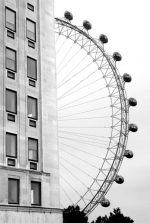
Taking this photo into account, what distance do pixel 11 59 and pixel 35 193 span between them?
1105 centimetres

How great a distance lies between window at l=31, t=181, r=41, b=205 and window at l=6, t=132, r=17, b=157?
3.11 m

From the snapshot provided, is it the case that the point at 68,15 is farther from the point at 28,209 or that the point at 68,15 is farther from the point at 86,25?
the point at 28,209

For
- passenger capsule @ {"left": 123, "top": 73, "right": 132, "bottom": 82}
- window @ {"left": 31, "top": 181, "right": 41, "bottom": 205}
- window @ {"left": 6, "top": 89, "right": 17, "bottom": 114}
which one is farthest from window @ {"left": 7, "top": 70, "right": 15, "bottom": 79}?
passenger capsule @ {"left": 123, "top": 73, "right": 132, "bottom": 82}

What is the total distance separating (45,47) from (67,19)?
16.7 meters

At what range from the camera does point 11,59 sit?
39.2m

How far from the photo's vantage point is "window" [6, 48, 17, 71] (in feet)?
128

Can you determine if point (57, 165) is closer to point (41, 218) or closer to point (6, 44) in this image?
point (41, 218)

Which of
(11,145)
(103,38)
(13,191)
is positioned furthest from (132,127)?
(13,191)

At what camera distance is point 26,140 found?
38.3 metres

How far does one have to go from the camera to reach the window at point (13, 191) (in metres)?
35.8

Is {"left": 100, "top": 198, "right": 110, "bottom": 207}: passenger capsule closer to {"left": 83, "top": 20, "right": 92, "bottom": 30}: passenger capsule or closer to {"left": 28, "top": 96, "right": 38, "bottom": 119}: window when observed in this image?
{"left": 28, "top": 96, "right": 38, "bottom": 119}: window

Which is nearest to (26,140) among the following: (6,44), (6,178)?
(6,178)

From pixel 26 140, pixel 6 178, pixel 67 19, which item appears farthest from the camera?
pixel 67 19

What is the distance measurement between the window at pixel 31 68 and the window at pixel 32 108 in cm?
206
